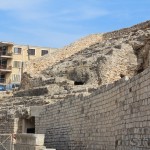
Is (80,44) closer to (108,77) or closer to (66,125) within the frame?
(108,77)

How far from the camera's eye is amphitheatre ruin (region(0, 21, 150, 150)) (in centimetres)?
1185

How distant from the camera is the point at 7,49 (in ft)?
220

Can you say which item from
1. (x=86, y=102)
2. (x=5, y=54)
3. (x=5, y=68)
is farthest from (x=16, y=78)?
(x=86, y=102)

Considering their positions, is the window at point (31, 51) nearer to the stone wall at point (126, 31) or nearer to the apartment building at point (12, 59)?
the apartment building at point (12, 59)

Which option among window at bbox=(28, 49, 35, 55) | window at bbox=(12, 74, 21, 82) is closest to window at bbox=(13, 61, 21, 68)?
window at bbox=(12, 74, 21, 82)

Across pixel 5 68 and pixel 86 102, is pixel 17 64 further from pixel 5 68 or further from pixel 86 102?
pixel 86 102

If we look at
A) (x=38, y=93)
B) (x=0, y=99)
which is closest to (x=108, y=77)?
(x=38, y=93)

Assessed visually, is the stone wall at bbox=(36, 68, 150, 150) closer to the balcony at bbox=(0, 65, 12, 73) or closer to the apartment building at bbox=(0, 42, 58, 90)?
the balcony at bbox=(0, 65, 12, 73)

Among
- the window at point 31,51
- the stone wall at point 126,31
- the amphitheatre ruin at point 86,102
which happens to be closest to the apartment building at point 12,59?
the window at point 31,51

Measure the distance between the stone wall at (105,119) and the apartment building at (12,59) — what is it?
45193 millimetres

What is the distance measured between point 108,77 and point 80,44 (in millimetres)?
11762

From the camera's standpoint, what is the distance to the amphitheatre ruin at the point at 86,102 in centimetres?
1185

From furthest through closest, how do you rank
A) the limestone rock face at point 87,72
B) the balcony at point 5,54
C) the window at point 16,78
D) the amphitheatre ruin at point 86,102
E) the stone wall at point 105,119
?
the window at point 16,78 → the balcony at point 5,54 → the limestone rock face at point 87,72 → the amphitheatre ruin at point 86,102 → the stone wall at point 105,119

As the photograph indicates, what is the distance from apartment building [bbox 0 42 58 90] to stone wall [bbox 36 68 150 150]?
45193 millimetres
